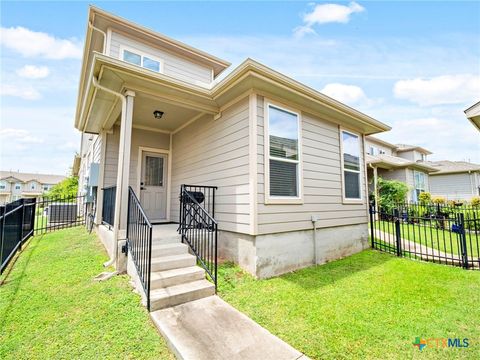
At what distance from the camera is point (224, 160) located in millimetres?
4883

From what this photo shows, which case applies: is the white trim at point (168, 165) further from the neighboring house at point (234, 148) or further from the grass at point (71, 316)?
the grass at point (71, 316)

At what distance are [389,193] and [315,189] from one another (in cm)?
971

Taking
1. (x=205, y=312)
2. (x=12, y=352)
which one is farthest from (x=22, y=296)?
(x=205, y=312)

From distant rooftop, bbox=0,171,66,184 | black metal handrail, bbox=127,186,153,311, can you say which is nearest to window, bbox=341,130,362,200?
black metal handrail, bbox=127,186,153,311

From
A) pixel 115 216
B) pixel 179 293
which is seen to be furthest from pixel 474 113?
pixel 115 216

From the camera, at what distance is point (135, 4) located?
616 centimetres

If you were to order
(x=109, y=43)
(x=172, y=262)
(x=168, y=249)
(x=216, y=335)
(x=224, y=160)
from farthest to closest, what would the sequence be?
(x=109, y=43) < (x=224, y=160) < (x=168, y=249) < (x=172, y=262) < (x=216, y=335)

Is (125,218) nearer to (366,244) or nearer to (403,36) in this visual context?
(366,244)

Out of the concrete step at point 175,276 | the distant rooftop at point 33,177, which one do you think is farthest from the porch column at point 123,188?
the distant rooftop at point 33,177

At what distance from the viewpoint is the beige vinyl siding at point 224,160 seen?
14.2ft

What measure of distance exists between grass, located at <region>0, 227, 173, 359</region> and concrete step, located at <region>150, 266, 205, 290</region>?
1.07 feet

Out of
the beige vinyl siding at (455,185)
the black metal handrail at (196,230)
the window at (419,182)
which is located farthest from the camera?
the beige vinyl siding at (455,185)

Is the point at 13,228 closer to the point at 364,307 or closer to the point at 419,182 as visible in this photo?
the point at 364,307

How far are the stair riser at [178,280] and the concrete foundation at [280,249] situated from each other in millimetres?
940
